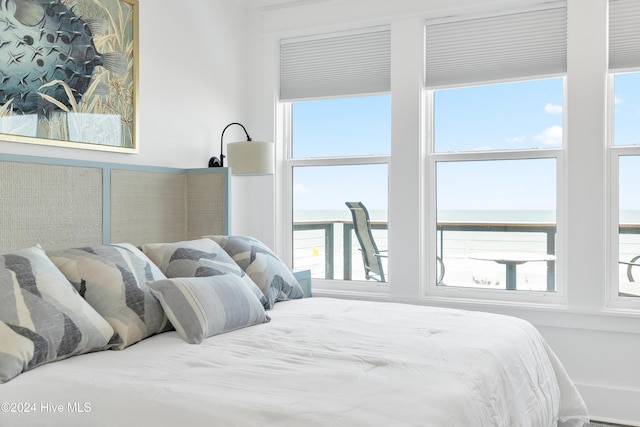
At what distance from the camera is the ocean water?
11.6 feet

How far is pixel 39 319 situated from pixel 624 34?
333cm

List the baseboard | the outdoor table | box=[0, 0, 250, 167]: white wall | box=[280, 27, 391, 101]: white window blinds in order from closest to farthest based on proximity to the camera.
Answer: the baseboard, box=[0, 0, 250, 167]: white wall, the outdoor table, box=[280, 27, 391, 101]: white window blinds

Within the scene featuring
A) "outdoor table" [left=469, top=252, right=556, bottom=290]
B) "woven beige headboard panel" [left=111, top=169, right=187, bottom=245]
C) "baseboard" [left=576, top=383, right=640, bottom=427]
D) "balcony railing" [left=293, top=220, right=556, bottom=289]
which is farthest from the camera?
"balcony railing" [left=293, top=220, right=556, bottom=289]

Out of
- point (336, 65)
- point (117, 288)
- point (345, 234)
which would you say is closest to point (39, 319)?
point (117, 288)

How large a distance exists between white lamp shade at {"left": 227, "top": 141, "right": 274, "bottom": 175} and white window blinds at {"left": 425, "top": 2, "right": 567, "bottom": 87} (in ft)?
3.95

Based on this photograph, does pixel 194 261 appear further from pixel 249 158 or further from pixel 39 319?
pixel 249 158

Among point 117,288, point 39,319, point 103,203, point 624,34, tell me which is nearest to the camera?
point 39,319

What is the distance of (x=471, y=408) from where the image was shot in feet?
4.91

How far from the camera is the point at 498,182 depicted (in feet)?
11.9

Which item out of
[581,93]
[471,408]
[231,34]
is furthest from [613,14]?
[471,408]

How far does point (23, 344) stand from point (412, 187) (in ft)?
8.50

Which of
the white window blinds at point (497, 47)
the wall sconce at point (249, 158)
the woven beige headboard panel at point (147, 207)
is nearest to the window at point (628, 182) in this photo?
the white window blinds at point (497, 47)

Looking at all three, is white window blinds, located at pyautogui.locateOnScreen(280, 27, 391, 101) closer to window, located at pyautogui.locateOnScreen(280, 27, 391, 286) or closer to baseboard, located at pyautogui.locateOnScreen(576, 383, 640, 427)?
window, located at pyautogui.locateOnScreen(280, 27, 391, 286)

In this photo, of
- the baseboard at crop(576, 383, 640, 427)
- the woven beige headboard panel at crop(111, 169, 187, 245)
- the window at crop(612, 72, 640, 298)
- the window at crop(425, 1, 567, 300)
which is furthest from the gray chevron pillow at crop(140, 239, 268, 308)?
the window at crop(612, 72, 640, 298)
